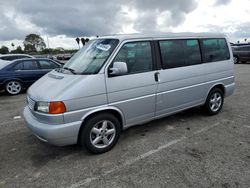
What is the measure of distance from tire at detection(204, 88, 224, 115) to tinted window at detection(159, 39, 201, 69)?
3.17 ft

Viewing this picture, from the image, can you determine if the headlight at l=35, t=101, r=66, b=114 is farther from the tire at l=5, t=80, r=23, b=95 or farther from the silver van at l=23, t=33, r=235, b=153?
the tire at l=5, t=80, r=23, b=95

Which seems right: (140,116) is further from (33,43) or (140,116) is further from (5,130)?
(33,43)

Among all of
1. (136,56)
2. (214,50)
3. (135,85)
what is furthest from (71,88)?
(214,50)

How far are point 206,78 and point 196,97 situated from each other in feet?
1.61

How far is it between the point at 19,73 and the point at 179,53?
6808 millimetres

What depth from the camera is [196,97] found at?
438 cm

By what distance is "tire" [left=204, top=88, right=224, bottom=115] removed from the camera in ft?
15.3

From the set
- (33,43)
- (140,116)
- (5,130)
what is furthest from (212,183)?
(33,43)

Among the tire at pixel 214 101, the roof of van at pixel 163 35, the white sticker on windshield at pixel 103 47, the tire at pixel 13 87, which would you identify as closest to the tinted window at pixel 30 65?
the tire at pixel 13 87

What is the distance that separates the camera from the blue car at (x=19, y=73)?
7822 mm

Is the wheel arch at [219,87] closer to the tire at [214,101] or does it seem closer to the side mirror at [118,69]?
the tire at [214,101]

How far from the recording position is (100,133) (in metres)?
3.20

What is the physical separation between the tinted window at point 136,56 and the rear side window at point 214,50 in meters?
1.59

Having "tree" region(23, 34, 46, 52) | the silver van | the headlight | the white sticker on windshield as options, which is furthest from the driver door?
"tree" region(23, 34, 46, 52)
